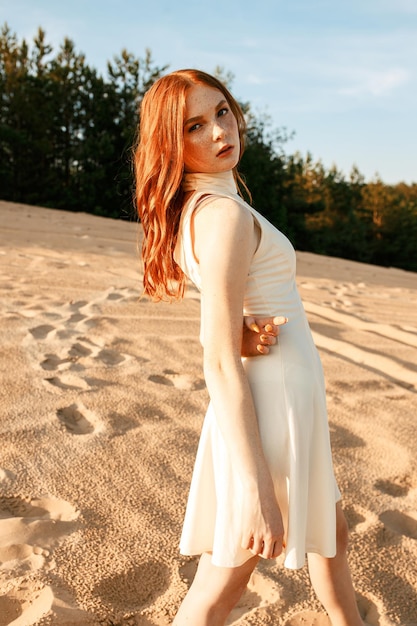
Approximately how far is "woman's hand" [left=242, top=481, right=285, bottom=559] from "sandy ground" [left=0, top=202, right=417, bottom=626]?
0.70 metres

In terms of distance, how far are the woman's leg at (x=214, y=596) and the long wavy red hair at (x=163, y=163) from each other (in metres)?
0.72

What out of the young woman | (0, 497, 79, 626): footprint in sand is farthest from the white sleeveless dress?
(0, 497, 79, 626): footprint in sand

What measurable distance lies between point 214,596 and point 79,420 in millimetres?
1865

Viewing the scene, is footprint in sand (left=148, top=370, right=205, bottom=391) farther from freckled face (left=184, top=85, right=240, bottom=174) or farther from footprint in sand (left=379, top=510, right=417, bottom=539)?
freckled face (left=184, top=85, right=240, bottom=174)

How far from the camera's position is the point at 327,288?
7.84 metres

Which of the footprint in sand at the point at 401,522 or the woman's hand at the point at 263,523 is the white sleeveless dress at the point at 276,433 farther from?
the footprint in sand at the point at 401,522

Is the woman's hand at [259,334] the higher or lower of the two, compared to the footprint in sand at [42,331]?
higher

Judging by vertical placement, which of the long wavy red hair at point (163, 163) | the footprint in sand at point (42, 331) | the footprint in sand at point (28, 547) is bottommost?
the footprint in sand at point (28, 547)

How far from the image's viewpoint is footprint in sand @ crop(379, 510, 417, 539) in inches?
96.0

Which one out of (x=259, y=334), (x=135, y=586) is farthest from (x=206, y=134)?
(x=135, y=586)

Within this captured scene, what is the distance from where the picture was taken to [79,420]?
318 centimetres

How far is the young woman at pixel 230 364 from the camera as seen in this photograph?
1.35m

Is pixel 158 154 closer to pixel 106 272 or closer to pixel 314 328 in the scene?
pixel 314 328

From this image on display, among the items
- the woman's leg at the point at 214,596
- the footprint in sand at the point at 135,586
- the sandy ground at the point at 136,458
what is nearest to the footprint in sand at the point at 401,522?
the sandy ground at the point at 136,458
